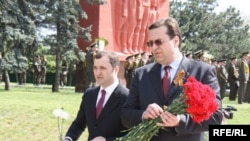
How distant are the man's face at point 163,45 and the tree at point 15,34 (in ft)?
40.3

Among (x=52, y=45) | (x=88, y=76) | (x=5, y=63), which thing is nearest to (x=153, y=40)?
(x=5, y=63)

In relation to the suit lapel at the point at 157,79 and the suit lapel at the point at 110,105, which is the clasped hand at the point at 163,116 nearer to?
the suit lapel at the point at 157,79

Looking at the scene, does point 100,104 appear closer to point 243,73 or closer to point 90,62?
point 90,62

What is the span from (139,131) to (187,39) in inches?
1674

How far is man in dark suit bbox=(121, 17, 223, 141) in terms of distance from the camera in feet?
10.3

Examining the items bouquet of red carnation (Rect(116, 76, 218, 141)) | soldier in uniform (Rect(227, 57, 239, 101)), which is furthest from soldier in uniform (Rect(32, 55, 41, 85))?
bouquet of red carnation (Rect(116, 76, 218, 141))

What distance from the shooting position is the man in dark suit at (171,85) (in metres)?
3.13

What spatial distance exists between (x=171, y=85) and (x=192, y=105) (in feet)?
1.37

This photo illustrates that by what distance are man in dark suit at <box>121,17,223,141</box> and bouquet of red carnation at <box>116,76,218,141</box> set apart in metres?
0.08

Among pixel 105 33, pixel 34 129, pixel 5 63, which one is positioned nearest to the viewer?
pixel 34 129

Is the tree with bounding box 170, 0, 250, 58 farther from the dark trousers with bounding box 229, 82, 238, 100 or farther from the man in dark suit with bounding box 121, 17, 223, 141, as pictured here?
the man in dark suit with bounding box 121, 17, 223, 141

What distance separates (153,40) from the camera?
3.21 metres

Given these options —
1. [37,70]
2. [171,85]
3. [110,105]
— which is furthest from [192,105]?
[37,70]

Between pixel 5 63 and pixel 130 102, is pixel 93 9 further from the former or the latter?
pixel 130 102
